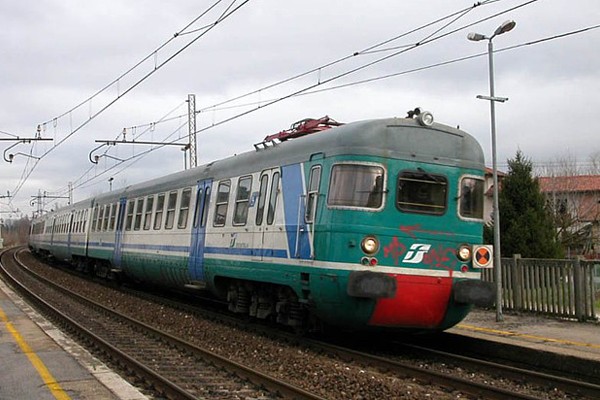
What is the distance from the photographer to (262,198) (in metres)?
11.8

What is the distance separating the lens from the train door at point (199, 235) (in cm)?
1412

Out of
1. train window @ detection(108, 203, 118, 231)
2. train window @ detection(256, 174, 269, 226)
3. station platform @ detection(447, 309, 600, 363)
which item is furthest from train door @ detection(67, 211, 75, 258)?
station platform @ detection(447, 309, 600, 363)

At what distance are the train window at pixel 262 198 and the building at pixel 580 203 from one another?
91.3 feet

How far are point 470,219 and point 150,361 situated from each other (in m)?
4.99

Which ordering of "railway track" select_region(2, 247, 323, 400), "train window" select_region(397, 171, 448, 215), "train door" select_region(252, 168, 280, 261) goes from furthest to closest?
"train door" select_region(252, 168, 280, 261) → "train window" select_region(397, 171, 448, 215) → "railway track" select_region(2, 247, 323, 400)

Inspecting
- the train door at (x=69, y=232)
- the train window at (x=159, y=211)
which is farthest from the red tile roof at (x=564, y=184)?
the train window at (x=159, y=211)

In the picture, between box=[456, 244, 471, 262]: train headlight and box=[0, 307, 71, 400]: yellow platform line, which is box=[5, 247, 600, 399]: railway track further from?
box=[0, 307, 71, 400]: yellow platform line

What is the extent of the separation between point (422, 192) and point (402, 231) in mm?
725

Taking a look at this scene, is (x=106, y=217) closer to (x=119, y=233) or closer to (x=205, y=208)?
(x=119, y=233)

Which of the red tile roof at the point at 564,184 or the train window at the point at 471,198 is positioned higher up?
the red tile roof at the point at 564,184

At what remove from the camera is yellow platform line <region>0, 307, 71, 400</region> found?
24.4 feet

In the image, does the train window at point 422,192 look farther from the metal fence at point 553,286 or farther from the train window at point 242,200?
the metal fence at point 553,286

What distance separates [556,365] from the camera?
911 centimetres

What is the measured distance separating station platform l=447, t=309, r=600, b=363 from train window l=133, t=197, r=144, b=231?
31.6ft
